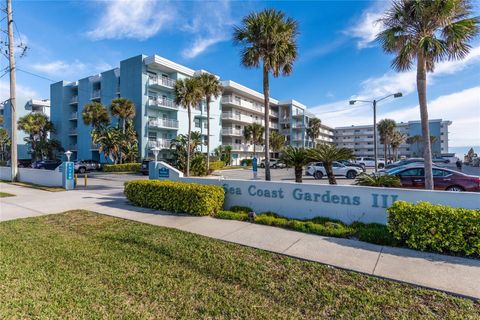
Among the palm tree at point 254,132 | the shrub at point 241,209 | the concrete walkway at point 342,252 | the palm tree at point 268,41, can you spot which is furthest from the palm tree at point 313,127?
the concrete walkway at point 342,252

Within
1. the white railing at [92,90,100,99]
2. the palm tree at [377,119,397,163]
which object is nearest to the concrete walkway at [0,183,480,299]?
the white railing at [92,90,100,99]

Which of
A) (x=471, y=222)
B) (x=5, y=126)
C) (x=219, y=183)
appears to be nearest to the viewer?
(x=471, y=222)

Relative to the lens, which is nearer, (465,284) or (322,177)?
(465,284)

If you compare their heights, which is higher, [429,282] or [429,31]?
[429,31]

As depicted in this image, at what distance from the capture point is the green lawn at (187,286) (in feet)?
10.6

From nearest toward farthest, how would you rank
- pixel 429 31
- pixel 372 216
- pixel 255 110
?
1. pixel 372 216
2. pixel 429 31
3. pixel 255 110

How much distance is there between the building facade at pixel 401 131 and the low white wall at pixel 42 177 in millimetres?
79436

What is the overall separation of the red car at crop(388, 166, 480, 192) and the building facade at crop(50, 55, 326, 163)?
91.6 feet

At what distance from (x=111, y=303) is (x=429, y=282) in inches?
188

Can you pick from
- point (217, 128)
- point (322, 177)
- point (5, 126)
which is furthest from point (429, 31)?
point (5, 126)

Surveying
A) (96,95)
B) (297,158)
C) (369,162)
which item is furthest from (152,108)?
(369,162)

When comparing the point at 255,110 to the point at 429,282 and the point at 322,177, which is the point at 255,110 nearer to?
the point at 322,177

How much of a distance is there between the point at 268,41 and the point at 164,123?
23655 millimetres

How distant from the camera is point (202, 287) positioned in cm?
381
